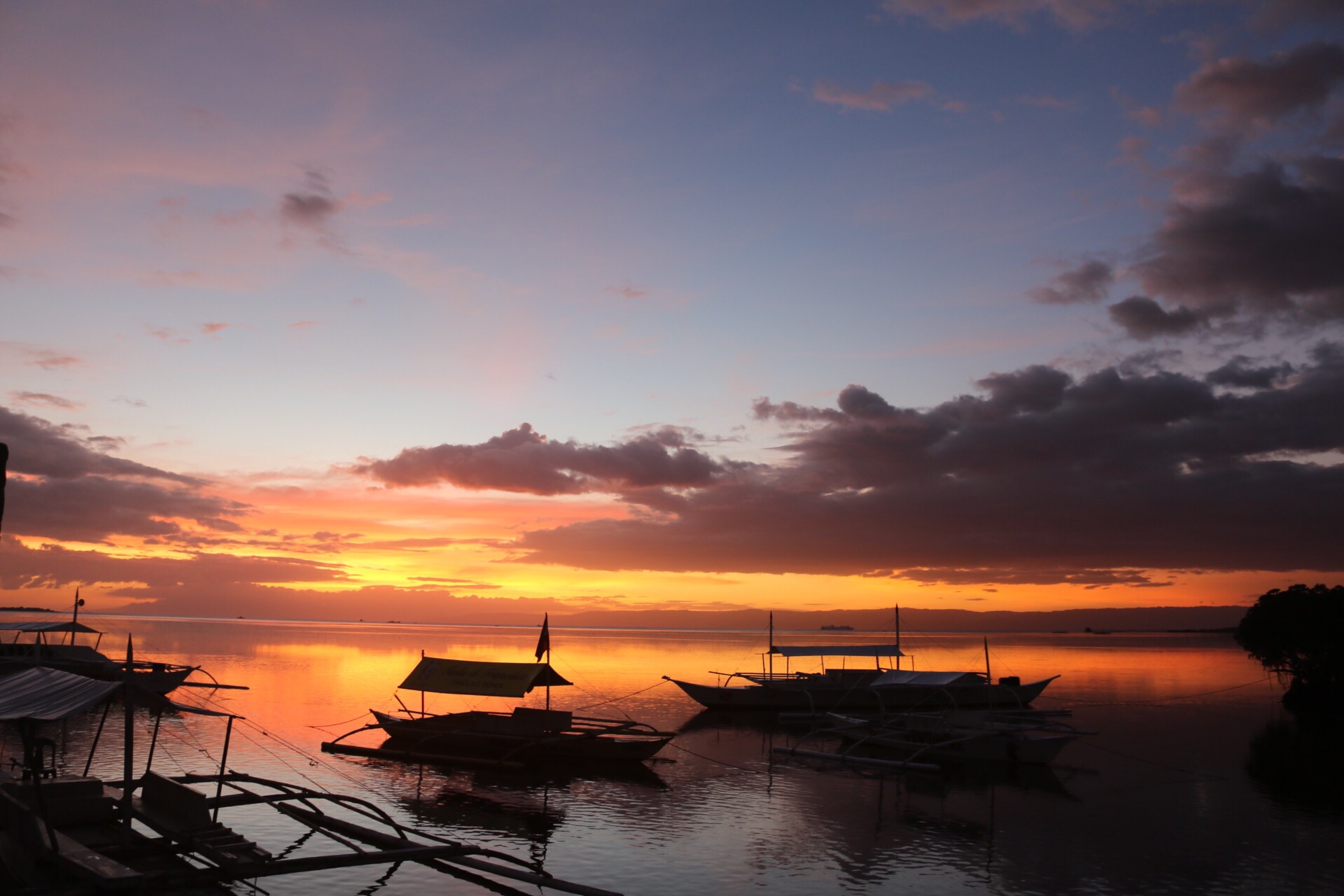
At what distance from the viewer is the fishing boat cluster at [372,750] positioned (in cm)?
1762

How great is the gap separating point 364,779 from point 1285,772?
4154 centimetres

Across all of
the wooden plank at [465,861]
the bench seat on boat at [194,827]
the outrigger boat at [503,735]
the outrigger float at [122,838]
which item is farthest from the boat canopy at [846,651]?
the bench seat on boat at [194,827]

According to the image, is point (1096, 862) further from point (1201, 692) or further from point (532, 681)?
point (1201, 692)

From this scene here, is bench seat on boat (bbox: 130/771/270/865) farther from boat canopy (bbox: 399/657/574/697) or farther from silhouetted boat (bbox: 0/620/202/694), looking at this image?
silhouetted boat (bbox: 0/620/202/694)

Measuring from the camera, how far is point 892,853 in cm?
2562

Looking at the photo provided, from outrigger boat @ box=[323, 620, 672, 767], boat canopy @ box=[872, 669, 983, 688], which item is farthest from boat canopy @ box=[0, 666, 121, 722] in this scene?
boat canopy @ box=[872, 669, 983, 688]

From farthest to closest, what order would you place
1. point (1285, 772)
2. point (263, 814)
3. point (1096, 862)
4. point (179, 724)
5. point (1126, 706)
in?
1. point (1126, 706)
2. point (179, 724)
3. point (1285, 772)
4. point (263, 814)
5. point (1096, 862)

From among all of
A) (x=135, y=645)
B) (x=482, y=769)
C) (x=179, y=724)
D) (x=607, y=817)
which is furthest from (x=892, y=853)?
(x=135, y=645)

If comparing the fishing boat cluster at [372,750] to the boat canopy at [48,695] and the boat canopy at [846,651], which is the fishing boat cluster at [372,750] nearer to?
the boat canopy at [48,695]

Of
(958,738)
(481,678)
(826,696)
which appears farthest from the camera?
(826,696)

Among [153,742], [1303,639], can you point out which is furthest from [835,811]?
[1303,639]

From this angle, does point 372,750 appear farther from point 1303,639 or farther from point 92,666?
point 1303,639

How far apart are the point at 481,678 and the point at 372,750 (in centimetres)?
588

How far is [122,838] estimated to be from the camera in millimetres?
18922
